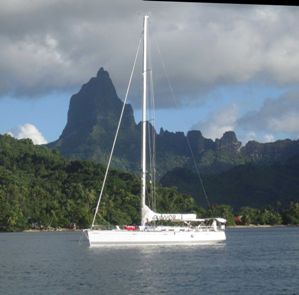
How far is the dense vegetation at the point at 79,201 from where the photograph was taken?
488 feet

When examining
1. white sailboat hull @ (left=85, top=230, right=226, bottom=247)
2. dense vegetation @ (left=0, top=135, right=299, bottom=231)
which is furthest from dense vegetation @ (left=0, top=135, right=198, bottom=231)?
white sailboat hull @ (left=85, top=230, right=226, bottom=247)

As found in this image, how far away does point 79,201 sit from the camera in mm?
154250

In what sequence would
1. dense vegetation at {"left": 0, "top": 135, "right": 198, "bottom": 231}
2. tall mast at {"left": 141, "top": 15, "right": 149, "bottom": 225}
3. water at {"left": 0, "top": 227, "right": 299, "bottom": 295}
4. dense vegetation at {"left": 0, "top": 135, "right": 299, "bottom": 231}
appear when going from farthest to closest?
dense vegetation at {"left": 0, "top": 135, "right": 299, "bottom": 231}, dense vegetation at {"left": 0, "top": 135, "right": 198, "bottom": 231}, tall mast at {"left": 141, "top": 15, "right": 149, "bottom": 225}, water at {"left": 0, "top": 227, "right": 299, "bottom": 295}

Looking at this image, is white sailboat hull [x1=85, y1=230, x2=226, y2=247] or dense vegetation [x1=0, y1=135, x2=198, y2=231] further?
dense vegetation [x1=0, y1=135, x2=198, y2=231]

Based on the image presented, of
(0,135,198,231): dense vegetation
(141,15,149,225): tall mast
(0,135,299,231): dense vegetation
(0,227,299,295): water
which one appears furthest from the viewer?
(0,135,299,231): dense vegetation

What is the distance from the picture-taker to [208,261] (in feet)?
165

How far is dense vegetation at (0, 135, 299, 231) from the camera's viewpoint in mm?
148625

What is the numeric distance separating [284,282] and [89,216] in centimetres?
11113

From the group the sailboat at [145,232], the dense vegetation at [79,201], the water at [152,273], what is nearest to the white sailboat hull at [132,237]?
the sailboat at [145,232]

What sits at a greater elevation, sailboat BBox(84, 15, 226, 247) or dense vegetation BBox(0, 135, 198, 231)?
dense vegetation BBox(0, 135, 198, 231)

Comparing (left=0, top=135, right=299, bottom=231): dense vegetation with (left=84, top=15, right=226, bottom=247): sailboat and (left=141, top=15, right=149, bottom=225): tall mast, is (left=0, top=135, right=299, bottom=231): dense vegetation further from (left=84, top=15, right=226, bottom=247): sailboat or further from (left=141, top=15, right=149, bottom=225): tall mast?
(left=141, top=15, right=149, bottom=225): tall mast

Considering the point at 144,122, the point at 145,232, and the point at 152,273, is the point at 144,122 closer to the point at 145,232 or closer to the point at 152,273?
the point at 145,232

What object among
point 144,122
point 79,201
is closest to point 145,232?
point 144,122

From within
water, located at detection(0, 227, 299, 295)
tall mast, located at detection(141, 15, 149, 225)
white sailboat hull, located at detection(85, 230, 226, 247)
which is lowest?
water, located at detection(0, 227, 299, 295)
